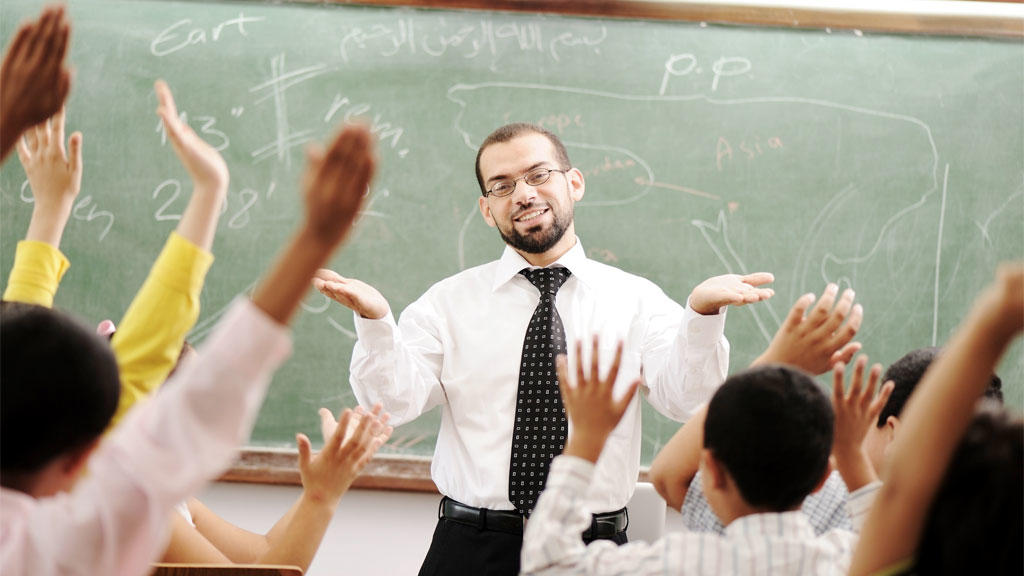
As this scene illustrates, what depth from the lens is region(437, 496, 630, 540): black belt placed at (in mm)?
2195

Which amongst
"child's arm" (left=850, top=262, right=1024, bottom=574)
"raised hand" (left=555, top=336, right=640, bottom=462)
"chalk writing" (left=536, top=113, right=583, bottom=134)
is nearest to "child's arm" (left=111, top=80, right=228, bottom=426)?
"raised hand" (left=555, top=336, right=640, bottom=462)

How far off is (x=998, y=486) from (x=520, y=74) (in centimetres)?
222

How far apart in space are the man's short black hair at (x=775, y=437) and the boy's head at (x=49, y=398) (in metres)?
0.79

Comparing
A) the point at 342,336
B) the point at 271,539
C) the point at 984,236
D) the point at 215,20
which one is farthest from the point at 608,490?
the point at 215,20

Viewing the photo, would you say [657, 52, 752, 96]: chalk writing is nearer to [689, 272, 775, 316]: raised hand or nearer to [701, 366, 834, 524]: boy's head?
[689, 272, 775, 316]: raised hand

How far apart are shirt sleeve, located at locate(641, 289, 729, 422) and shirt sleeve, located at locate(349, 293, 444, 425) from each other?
56 cm

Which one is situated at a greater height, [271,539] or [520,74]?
[520,74]

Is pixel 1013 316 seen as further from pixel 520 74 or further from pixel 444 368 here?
pixel 520 74

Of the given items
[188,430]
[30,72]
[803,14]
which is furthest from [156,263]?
[803,14]

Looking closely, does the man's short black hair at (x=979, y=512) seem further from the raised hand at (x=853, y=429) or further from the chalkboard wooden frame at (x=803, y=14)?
the chalkboard wooden frame at (x=803, y=14)

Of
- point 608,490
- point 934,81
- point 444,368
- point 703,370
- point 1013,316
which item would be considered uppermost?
point 934,81

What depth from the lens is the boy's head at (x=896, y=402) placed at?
68.6 inches

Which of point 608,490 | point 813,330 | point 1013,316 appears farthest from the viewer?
point 608,490

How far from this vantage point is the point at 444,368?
2.47 metres
